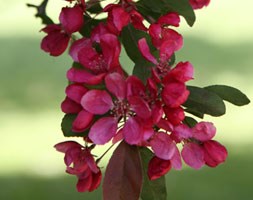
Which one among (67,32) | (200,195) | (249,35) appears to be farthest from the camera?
(249,35)

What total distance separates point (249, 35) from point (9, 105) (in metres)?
2.07

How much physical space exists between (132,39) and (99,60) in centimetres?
14

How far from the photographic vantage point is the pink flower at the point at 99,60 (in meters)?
1.38

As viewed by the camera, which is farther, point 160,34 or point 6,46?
point 6,46

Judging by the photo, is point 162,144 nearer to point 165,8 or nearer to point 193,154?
point 193,154

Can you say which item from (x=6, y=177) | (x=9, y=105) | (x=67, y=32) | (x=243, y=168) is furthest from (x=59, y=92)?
(x=67, y=32)

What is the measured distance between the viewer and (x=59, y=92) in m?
5.48

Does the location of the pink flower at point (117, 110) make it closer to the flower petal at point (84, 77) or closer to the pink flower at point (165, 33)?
the flower petal at point (84, 77)

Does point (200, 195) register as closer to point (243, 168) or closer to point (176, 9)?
point (243, 168)

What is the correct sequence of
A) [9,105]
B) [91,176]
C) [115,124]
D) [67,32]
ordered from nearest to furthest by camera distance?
[115,124]
[91,176]
[67,32]
[9,105]

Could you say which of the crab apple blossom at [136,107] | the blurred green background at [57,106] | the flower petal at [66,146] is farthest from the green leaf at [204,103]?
the blurred green background at [57,106]

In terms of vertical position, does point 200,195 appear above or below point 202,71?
below

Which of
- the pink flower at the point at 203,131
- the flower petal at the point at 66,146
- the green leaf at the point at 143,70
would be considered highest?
the green leaf at the point at 143,70

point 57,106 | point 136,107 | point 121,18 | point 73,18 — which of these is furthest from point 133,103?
point 57,106
